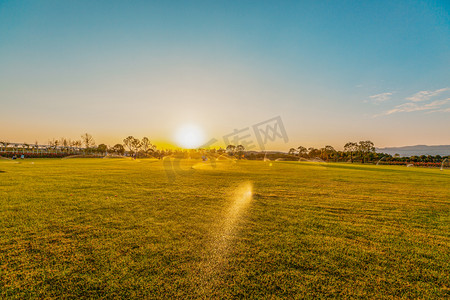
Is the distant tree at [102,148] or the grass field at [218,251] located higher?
the distant tree at [102,148]

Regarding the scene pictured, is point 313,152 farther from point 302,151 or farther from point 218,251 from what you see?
point 218,251

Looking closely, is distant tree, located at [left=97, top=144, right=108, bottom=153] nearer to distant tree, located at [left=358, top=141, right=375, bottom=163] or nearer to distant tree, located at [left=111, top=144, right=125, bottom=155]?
distant tree, located at [left=111, top=144, right=125, bottom=155]

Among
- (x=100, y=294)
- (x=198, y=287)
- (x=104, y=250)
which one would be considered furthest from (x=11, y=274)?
(x=198, y=287)

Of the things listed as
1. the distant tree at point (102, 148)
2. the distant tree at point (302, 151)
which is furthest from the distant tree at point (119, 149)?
the distant tree at point (302, 151)

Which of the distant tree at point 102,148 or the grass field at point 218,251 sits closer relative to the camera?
the grass field at point 218,251

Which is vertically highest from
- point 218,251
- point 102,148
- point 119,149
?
point 102,148

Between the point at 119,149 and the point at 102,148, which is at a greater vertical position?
the point at 102,148

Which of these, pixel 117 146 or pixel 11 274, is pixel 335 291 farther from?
pixel 117 146

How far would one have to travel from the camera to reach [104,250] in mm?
2936

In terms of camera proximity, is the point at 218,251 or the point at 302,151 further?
the point at 302,151

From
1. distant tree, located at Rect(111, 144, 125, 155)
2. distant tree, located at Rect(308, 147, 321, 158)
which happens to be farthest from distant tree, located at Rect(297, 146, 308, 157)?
distant tree, located at Rect(111, 144, 125, 155)

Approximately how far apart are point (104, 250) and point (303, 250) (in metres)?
2.99

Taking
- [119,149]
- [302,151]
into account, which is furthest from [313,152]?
[119,149]

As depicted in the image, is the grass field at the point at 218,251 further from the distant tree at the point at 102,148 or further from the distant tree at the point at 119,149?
the distant tree at the point at 119,149
